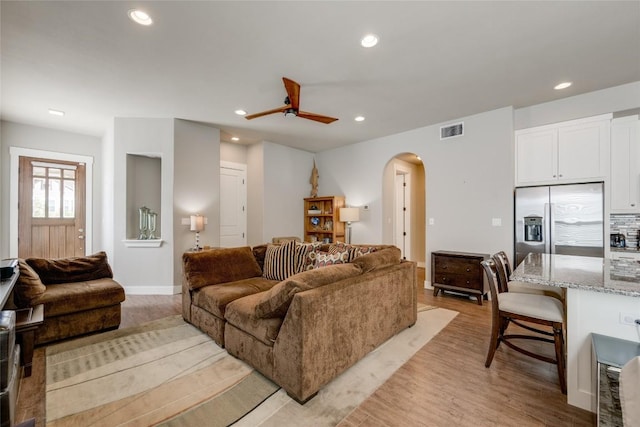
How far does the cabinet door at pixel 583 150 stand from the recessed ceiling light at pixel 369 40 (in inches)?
→ 120

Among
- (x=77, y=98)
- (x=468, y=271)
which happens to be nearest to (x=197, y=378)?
(x=468, y=271)

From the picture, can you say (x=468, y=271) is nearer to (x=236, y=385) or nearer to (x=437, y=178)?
(x=437, y=178)

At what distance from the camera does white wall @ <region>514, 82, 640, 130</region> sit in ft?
11.0

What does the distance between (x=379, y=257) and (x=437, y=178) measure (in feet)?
9.37

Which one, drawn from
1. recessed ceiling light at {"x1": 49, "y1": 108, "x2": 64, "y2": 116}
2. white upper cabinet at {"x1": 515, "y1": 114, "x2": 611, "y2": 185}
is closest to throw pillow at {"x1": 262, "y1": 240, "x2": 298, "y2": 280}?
white upper cabinet at {"x1": 515, "y1": 114, "x2": 611, "y2": 185}

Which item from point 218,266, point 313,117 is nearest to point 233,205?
point 218,266

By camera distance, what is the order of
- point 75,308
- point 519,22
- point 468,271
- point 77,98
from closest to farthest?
point 519,22, point 75,308, point 77,98, point 468,271

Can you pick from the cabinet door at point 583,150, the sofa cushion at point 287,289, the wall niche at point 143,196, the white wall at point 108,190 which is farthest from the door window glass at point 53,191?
the cabinet door at point 583,150

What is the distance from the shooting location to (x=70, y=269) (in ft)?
10.4

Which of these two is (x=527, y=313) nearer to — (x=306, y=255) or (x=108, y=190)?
(x=306, y=255)

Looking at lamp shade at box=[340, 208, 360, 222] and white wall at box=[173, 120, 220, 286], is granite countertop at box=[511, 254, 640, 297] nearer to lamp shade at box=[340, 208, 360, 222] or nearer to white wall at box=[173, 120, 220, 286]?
lamp shade at box=[340, 208, 360, 222]

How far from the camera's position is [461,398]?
1892 mm

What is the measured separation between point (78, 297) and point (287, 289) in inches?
98.6

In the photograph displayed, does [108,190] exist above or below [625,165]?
below
